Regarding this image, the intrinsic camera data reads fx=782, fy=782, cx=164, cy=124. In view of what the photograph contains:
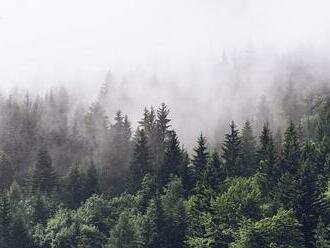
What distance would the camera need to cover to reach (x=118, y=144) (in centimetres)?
15725

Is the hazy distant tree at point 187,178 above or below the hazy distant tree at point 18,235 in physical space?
above

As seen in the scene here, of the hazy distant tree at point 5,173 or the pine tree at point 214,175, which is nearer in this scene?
the pine tree at point 214,175

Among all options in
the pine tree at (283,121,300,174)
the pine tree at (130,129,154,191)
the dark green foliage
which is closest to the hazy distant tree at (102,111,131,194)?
the pine tree at (130,129,154,191)

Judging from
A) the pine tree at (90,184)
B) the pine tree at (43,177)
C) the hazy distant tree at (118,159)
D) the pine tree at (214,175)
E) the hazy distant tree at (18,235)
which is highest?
the hazy distant tree at (118,159)

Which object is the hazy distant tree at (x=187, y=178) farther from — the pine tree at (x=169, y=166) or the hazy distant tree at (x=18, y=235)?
the hazy distant tree at (x=18, y=235)

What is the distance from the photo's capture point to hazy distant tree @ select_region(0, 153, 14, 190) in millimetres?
144000

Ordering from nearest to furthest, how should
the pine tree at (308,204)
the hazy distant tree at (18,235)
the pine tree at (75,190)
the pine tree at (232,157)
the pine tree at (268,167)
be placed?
the pine tree at (308,204) → the pine tree at (268,167) → the hazy distant tree at (18,235) → the pine tree at (232,157) → the pine tree at (75,190)

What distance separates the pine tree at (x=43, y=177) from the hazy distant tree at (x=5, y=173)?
8513mm

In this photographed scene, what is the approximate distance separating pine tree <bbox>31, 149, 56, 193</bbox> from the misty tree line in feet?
0.58

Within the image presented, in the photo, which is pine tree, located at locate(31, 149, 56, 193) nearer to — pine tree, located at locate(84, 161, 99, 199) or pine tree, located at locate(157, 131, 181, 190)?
pine tree, located at locate(84, 161, 99, 199)

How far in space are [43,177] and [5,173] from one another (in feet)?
38.5

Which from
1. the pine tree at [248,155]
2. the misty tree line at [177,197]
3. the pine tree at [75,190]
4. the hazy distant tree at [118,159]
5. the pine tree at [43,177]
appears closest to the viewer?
the misty tree line at [177,197]

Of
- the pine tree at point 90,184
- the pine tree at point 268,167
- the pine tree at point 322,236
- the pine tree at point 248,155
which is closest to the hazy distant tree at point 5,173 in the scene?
the pine tree at point 90,184

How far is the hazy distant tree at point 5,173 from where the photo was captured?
14400 centimetres
